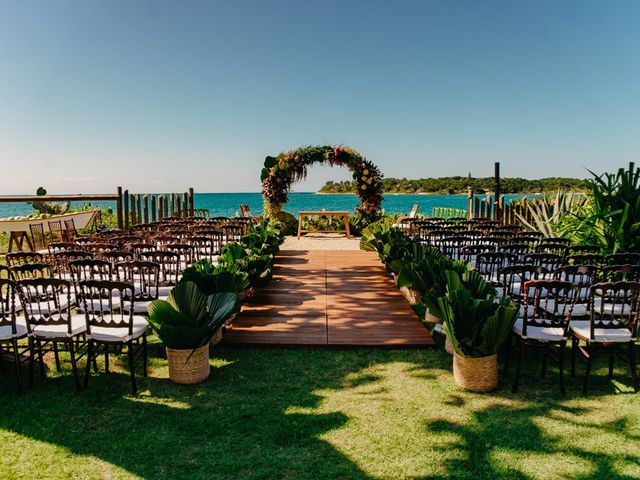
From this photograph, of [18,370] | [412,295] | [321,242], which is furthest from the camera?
[321,242]

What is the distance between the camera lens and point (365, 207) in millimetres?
16219

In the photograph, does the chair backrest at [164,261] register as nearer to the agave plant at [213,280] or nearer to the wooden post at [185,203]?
the agave plant at [213,280]

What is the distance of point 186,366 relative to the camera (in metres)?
4.30

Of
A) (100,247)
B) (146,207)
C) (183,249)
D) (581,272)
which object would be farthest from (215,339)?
(146,207)

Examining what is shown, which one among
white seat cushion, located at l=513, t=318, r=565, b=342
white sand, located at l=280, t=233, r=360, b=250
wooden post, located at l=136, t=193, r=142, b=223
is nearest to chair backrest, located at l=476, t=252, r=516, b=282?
white seat cushion, located at l=513, t=318, r=565, b=342

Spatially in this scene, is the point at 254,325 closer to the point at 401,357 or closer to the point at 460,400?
the point at 401,357

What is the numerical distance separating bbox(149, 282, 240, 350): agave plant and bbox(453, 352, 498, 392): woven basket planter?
7.09ft

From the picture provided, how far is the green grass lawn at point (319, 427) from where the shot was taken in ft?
10.00

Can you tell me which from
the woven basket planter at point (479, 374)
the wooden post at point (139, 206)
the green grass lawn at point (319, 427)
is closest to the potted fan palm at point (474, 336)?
the woven basket planter at point (479, 374)

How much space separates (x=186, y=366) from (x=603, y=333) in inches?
142

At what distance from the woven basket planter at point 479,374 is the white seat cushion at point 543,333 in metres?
0.35

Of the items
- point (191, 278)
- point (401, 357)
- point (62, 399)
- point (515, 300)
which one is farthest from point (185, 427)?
point (515, 300)

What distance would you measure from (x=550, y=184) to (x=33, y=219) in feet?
118

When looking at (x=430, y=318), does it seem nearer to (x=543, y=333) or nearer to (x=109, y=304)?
(x=543, y=333)
